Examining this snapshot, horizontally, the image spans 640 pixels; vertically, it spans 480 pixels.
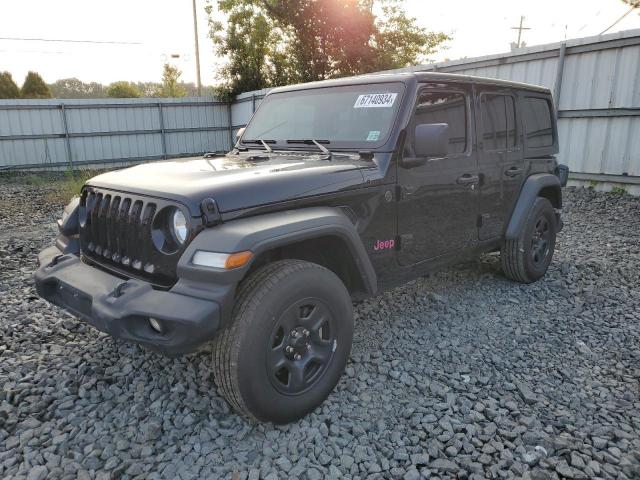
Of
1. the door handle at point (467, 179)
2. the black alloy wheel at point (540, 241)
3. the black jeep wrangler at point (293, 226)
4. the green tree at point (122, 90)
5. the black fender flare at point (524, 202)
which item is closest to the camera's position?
the black jeep wrangler at point (293, 226)

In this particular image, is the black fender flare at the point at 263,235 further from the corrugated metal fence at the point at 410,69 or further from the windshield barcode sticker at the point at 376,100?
the corrugated metal fence at the point at 410,69

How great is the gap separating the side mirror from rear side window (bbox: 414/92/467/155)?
1.03ft

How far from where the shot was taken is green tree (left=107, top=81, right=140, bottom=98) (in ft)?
118

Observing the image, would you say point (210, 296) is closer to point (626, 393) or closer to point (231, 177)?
point (231, 177)

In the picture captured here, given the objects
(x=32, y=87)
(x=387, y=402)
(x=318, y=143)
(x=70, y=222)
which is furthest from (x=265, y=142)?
(x=32, y=87)

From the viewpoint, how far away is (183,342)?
2.11 m

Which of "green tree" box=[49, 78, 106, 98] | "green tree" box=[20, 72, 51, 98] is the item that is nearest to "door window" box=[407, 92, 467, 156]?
"green tree" box=[20, 72, 51, 98]

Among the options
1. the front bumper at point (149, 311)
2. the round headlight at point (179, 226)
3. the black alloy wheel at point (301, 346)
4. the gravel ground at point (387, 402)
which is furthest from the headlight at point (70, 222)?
the black alloy wheel at point (301, 346)

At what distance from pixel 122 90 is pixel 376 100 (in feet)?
126

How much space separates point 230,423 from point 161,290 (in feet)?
2.74

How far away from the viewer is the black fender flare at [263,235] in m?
2.16

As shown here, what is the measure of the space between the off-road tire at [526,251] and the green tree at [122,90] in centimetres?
3673

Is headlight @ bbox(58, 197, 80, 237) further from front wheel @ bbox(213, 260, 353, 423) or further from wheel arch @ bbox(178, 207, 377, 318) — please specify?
front wheel @ bbox(213, 260, 353, 423)

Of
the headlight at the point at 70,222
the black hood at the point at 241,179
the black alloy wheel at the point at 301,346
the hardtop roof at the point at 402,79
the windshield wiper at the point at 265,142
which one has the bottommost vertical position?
the black alloy wheel at the point at 301,346
